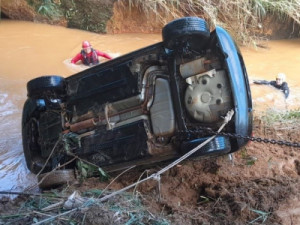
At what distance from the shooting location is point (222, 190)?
9.00 ft

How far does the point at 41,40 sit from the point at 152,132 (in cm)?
800

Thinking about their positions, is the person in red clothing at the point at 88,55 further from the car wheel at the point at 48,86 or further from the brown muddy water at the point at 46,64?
the car wheel at the point at 48,86

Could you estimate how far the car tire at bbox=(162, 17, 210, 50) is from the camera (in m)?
2.73

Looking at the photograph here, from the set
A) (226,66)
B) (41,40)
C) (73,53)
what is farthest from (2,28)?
(226,66)

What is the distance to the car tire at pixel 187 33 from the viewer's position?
2.73 meters

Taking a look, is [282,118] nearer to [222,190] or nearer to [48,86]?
[222,190]

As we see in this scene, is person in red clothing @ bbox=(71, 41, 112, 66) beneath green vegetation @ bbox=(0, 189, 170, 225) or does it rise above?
above

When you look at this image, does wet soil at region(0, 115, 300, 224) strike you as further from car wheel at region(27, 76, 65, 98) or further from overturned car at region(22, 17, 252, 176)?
car wheel at region(27, 76, 65, 98)

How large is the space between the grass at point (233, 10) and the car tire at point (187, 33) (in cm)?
700

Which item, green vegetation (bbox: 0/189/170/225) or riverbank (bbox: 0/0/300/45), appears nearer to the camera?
green vegetation (bbox: 0/189/170/225)

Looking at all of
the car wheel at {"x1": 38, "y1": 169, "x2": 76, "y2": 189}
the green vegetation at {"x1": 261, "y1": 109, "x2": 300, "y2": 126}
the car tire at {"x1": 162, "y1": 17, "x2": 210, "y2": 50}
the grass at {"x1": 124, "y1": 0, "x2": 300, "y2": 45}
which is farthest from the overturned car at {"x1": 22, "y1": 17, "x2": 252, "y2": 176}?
the grass at {"x1": 124, "y1": 0, "x2": 300, "y2": 45}

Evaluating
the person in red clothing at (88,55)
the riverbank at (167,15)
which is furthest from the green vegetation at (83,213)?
the riverbank at (167,15)

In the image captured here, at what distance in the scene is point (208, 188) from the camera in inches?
113

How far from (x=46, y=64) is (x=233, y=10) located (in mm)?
4967
